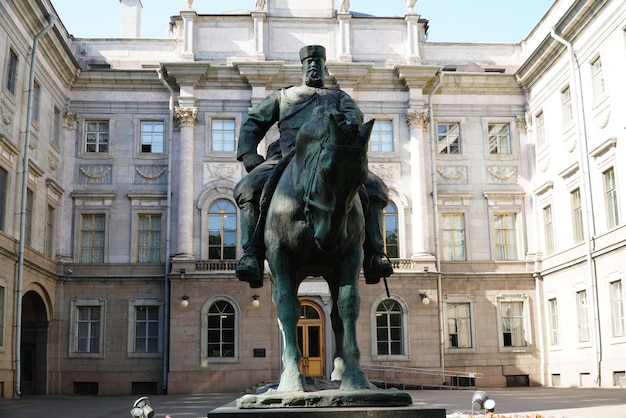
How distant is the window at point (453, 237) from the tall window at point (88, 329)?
13144 mm

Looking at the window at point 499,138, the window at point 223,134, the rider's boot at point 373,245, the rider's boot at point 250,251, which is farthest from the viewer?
the window at point 499,138

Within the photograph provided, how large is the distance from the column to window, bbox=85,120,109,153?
1157cm

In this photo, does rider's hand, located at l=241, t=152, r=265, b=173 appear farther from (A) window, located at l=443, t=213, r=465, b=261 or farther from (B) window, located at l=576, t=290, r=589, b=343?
(A) window, located at l=443, t=213, r=465, b=261

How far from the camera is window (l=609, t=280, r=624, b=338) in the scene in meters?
23.4

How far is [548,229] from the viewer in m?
29.6

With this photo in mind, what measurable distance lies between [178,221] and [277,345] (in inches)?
228

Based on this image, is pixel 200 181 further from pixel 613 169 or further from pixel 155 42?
pixel 613 169

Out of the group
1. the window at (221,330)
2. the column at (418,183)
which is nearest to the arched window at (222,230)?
the window at (221,330)

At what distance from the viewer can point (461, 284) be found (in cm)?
3000

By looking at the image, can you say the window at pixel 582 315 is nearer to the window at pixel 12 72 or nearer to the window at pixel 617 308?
the window at pixel 617 308

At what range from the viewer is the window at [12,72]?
2409cm

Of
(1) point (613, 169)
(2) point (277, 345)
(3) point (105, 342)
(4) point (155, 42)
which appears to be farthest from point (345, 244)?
(4) point (155, 42)

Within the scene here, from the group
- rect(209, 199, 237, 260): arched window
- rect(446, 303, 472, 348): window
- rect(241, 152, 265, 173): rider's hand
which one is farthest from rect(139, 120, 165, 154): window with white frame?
rect(241, 152, 265, 173): rider's hand

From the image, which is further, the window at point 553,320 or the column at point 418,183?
the column at point 418,183
